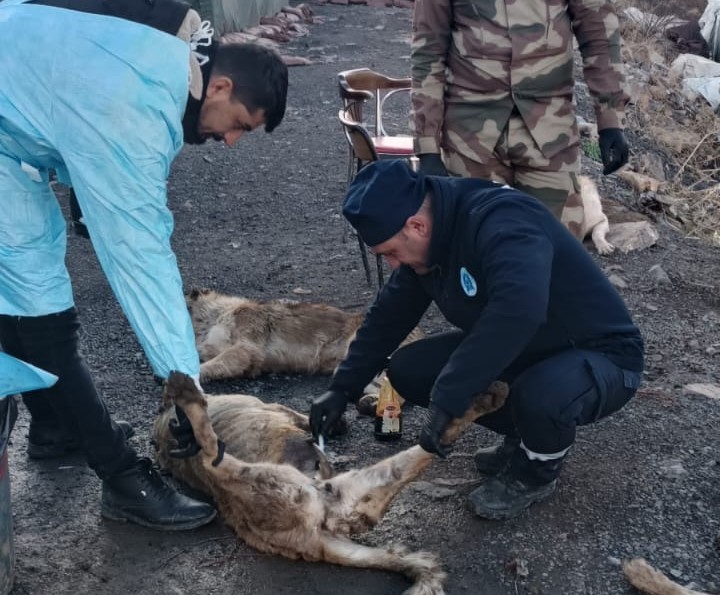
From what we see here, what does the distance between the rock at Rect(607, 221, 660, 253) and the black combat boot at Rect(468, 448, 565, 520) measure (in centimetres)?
400

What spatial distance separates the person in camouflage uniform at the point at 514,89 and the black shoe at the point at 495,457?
135 cm

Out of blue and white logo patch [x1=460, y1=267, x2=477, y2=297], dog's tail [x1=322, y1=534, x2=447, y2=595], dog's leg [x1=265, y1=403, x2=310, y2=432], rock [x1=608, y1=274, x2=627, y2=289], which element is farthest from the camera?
rock [x1=608, y1=274, x2=627, y2=289]

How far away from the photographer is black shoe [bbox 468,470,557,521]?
3.83 metres

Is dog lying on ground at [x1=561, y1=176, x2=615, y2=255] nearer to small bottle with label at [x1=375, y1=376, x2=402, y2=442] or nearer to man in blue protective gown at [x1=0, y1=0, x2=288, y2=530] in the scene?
small bottle with label at [x1=375, y1=376, x2=402, y2=442]

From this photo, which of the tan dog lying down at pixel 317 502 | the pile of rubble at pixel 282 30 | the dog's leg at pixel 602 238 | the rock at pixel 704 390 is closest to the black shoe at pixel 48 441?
the tan dog lying down at pixel 317 502

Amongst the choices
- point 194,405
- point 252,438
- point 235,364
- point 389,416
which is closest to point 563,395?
point 389,416

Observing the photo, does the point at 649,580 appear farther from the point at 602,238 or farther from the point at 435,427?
the point at 602,238

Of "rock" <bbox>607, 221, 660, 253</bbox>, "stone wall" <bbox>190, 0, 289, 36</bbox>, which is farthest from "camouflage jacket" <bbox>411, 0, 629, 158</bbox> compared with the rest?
"stone wall" <bbox>190, 0, 289, 36</bbox>

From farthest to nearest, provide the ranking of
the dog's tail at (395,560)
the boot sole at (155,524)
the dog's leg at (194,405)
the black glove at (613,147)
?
the black glove at (613,147) < the boot sole at (155,524) < the dog's tail at (395,560) < the dog's leg at (194,405)

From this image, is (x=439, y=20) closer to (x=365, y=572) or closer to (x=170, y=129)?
(x=170, y=129)

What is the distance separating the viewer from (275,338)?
587 centimetres

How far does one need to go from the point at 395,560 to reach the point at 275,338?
2.60 metres

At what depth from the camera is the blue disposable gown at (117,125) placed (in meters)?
2.94

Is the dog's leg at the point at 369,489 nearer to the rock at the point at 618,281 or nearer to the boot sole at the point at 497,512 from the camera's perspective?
the boot sole at the point at 497,512
